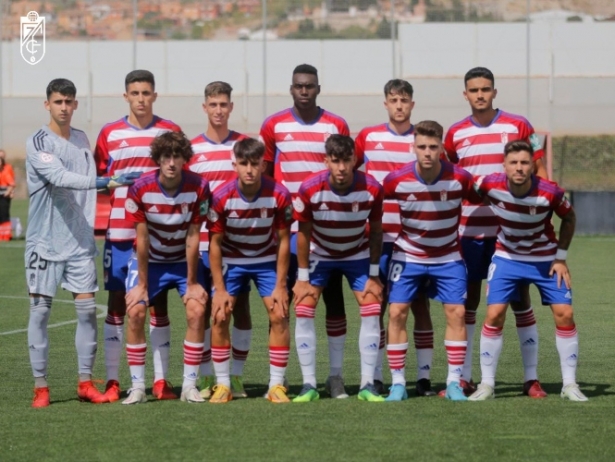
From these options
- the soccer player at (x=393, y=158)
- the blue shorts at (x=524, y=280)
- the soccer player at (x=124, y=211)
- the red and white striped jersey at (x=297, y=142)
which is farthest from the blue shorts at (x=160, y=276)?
the blue shorts at (x=524, y=280)

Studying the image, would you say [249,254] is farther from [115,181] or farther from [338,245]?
[115,181]

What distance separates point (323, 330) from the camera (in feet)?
35.7

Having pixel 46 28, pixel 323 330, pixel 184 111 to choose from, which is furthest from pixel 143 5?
pixel 323 330

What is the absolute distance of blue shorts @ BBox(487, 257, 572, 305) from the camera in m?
7.38

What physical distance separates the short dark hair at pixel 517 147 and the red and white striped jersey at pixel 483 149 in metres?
0.39

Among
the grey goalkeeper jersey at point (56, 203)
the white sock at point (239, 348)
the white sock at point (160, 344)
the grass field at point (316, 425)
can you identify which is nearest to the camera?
the grass field at point (316, 425)

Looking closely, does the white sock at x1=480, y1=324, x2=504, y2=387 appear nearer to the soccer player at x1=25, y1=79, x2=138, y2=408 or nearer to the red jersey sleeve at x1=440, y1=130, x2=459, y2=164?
the red jersey sleeve at x1=440, y1=130, x2=459, y2=164

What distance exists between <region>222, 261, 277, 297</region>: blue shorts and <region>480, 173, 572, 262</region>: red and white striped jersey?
1.46m

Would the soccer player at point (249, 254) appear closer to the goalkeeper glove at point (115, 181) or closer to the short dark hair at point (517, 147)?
the goalkeeper glove at point (115, 181)

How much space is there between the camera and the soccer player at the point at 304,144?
7.69 meters

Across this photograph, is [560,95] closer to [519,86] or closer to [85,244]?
[519,86]

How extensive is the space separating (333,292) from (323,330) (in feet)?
10.5

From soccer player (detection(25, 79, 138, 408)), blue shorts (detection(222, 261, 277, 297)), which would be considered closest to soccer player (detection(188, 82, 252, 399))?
blue shorts (detection(222, 261, 277, 297))

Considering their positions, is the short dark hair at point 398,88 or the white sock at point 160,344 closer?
the white sock at point 160,344
